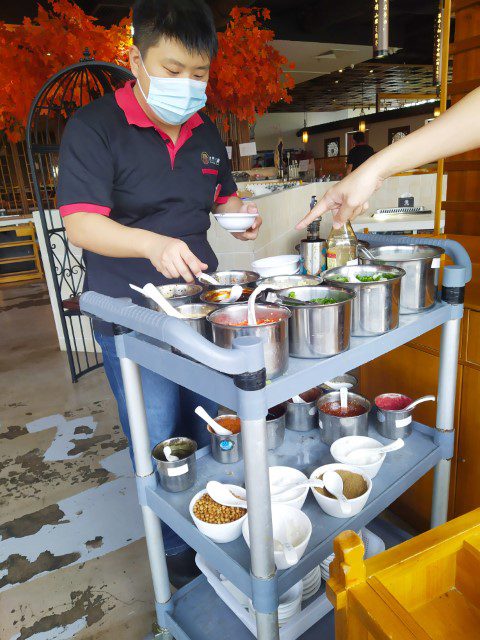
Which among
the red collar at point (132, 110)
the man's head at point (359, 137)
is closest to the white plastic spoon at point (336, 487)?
the red collar at point (132, 110)

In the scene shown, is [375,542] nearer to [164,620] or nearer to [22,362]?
[164,620]

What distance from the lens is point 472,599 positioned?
822mm

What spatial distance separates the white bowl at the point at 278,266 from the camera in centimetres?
151

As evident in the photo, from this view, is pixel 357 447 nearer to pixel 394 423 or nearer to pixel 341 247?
pixel 394 423

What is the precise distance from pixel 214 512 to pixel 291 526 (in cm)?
20

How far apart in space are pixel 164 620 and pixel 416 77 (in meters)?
16.1

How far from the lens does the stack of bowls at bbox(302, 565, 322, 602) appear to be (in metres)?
1.36

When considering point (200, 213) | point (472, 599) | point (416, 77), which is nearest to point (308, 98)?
point (416, 77)

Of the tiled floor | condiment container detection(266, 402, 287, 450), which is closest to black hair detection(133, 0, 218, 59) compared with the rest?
condiment container detection(266, 402, 287, 450)

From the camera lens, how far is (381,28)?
10.9 ft

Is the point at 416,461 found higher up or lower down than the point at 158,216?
lower down

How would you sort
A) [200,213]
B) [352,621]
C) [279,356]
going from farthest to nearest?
[200,213]
[279,356]
[352,621]

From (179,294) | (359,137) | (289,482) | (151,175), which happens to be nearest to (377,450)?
(289,482)

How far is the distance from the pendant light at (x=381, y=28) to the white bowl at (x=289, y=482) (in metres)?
3.28
